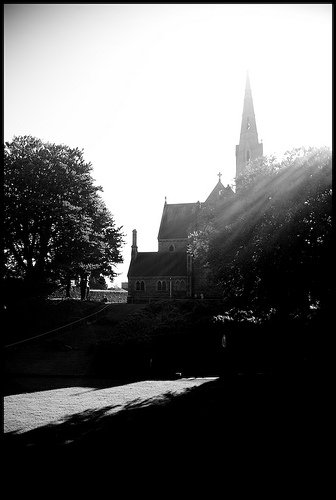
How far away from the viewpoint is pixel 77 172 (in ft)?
110

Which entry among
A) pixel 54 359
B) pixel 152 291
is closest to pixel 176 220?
pixel 152 291

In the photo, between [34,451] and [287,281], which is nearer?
[34,451]

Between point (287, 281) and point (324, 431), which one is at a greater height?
point (287, 281)

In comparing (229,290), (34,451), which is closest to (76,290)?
(229,290)

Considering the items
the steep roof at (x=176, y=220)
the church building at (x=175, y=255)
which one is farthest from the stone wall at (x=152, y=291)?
the steep roof at (x=176, y=220)

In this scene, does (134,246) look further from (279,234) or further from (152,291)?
(279,234)

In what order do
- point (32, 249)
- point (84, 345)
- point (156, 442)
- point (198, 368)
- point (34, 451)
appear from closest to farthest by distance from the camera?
point (34, 451), point (156, 442), point (198, 368), point (84, 345), point (32, 249)

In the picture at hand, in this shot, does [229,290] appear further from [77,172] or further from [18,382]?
[77,172]

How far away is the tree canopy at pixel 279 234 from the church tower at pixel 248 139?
3664cm

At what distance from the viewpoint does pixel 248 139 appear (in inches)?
2261

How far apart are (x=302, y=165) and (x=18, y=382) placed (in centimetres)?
2007

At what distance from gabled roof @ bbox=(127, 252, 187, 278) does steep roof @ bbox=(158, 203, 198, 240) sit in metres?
5.11

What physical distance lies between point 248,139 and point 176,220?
65.6ft

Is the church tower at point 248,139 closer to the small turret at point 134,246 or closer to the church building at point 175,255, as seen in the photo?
the church building at point 175,255
